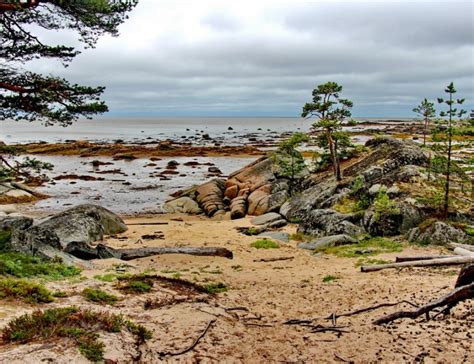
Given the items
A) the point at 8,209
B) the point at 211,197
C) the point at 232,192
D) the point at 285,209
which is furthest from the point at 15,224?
the point at 232,192

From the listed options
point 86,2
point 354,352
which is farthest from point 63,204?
point 354,352

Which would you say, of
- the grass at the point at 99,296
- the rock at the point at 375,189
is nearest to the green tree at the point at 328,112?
the rock at the point at 375,189

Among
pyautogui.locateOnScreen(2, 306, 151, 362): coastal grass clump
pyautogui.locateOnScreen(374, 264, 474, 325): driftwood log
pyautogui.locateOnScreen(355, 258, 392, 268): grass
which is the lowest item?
pyautogui.locateOnScreen(355, 258, 392, 268): grass

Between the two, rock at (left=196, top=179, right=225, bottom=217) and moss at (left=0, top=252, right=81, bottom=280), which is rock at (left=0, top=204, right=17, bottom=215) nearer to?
rock at (left=196, top=179, right=225, bottom=217)

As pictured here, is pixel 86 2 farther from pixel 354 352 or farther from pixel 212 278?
pixel 354 352

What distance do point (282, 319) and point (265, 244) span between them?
25.7 feet

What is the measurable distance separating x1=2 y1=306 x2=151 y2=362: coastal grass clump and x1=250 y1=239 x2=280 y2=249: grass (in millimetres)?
9565

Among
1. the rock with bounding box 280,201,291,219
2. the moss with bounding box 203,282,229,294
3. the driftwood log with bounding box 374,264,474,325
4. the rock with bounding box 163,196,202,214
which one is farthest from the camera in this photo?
the rock with bounding box 163,196,202,214

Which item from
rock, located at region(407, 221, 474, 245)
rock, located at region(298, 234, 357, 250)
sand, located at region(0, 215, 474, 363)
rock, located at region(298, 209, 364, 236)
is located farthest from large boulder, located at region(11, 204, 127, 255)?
rock, located at region(407, 221, 474, 245)

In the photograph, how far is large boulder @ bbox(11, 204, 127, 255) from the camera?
1107 centimetres

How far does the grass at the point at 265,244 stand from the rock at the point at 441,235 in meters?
4.78

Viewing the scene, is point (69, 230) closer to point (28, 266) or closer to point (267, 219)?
point (28, 266)

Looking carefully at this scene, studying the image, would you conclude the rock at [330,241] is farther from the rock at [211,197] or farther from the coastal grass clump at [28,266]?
the rock at [211,197]

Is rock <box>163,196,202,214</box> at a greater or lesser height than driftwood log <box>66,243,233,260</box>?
lesser
